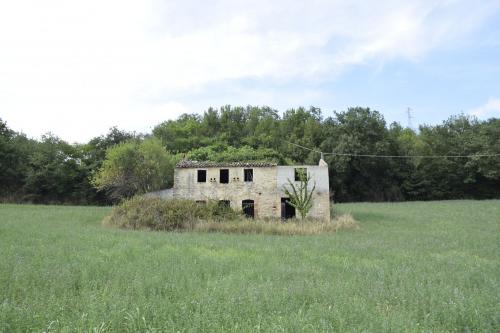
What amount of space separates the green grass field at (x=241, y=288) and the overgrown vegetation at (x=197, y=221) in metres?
7.33

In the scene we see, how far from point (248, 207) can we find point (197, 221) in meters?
6.12

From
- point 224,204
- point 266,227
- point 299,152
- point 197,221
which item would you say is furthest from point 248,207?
point 299,152

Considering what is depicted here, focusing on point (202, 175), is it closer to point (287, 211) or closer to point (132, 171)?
point (287, 211)

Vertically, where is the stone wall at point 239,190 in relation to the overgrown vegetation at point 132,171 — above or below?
below

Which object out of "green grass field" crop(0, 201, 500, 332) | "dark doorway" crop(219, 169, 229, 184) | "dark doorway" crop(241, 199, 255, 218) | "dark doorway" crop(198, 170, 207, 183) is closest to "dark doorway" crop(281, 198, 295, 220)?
"dark doorway" crop(241, 199, 255, 218)

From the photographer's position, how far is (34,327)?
5.18 metres

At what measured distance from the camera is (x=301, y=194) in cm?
2616

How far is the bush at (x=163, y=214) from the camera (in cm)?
2319

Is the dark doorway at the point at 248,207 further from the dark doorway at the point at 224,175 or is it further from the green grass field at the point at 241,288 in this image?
the green grass field at the point at 241,288

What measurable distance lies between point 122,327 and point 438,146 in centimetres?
6293

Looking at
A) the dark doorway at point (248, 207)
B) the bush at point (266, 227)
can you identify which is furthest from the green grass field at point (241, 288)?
the dark doorway at point (248, 207)

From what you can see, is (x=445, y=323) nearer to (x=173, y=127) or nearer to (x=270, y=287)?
(x=270, y=287)

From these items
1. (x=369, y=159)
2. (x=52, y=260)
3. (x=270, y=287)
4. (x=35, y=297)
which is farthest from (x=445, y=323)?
(x=369, y=159)

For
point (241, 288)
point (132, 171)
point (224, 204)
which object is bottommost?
point (241, 288)
